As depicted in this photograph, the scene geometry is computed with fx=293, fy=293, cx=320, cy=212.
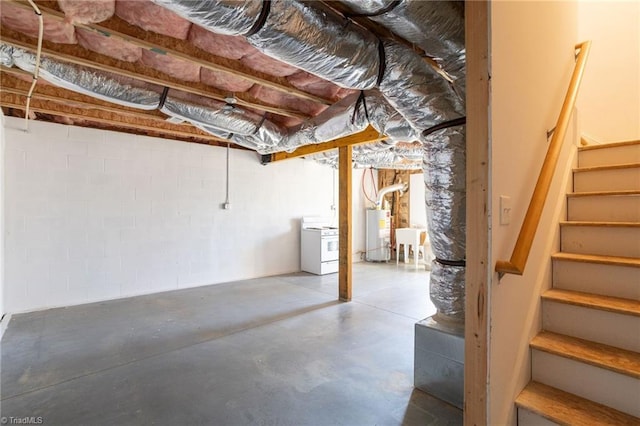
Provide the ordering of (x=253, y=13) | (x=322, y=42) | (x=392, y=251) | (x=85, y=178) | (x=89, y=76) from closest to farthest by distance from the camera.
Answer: (x=253, y=13)
(x=322, y=42)
(x=89, y=76)
(x=85, y=178)
(x=392, y=251)

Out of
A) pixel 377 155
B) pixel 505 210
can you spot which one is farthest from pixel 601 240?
pixel 377 155

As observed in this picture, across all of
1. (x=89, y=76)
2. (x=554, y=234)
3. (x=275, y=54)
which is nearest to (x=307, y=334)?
(x=554, y=234)

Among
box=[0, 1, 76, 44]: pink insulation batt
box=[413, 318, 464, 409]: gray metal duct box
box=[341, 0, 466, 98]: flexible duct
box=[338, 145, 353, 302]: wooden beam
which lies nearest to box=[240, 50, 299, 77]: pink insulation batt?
box=[341, 0, 466, 98]: flexible duct

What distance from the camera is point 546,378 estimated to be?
1.54 m

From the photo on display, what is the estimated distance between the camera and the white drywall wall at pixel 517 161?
128 centimetres

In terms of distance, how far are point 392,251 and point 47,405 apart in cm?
674

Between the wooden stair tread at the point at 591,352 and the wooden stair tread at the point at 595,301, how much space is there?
194 millimetres

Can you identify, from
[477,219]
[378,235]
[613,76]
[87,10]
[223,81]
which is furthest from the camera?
[378,235]

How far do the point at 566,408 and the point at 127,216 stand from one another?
494cm

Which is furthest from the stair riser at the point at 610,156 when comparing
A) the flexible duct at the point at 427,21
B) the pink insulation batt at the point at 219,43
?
the pink insulation batt at the point at 219,43

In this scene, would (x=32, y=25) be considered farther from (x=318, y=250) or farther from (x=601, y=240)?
(x=318, y=250)

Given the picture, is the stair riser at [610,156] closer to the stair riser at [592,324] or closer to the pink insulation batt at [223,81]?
the stair riser at [592,324]

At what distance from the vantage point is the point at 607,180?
6.81 ft

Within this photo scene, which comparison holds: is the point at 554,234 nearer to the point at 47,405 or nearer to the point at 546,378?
the point at 546,378
